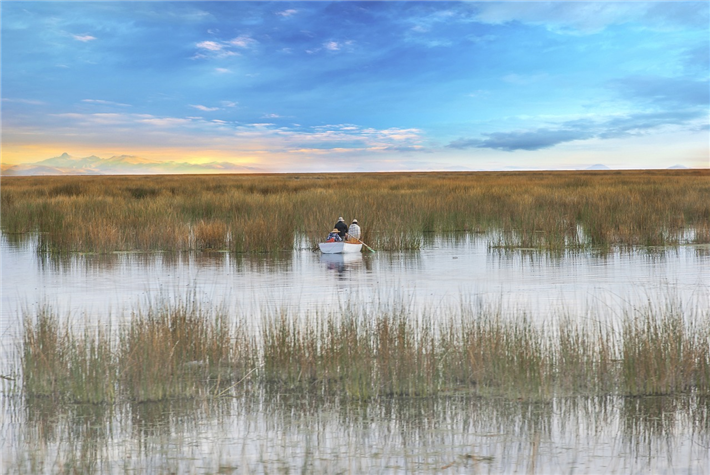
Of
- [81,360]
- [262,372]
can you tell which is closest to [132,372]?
[81,360]

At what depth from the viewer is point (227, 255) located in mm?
17672

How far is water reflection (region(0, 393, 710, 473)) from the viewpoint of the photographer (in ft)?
15.1

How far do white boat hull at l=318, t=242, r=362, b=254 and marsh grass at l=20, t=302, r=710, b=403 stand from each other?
10.6 metres

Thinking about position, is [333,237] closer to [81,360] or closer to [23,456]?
[81,360]

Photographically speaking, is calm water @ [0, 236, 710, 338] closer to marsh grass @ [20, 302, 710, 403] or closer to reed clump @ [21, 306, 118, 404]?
marsh grass @ [20, 302, 710, 403]

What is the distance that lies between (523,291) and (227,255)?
8.50 m

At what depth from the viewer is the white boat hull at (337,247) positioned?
17.5 metres

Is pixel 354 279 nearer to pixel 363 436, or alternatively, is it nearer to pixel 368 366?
pixel 368 366

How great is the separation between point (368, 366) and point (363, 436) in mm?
1224

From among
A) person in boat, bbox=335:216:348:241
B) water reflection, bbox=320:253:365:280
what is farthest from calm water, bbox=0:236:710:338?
person in boat, bbox=335:216:348:241

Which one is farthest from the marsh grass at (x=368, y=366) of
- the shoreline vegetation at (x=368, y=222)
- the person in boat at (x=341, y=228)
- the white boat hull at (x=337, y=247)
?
the shoreline vegetation at (x=368, y=222)

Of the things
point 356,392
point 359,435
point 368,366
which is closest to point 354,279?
point 368,366

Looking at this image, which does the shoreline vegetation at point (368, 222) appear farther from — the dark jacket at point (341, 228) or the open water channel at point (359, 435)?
the open water channel at point (359, 435)

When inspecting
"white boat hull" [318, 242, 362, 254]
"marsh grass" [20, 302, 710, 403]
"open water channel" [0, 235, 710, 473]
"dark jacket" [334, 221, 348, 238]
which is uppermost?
"dark jacket" [334, 221, 348, 238]
